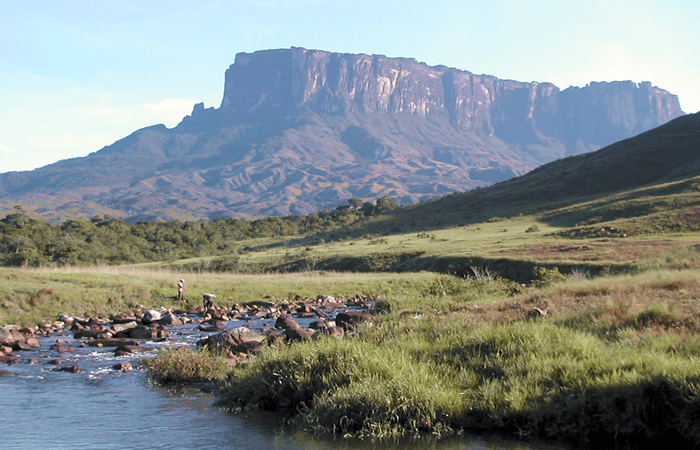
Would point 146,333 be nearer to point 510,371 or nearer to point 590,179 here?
point 510,371

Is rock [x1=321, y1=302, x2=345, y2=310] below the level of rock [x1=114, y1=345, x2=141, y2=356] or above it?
below

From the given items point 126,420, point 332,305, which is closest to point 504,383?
point 126,420

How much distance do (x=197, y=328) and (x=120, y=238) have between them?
7075 centimetres

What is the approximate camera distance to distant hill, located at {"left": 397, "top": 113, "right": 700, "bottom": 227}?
319 feet

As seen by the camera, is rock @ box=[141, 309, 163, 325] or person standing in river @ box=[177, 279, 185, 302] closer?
rock @ box=[141, 309, 163, 325]

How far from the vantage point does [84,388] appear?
1616 centimetres

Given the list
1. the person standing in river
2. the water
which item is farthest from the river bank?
the person standing in river

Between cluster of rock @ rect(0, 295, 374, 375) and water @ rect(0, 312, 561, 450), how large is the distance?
1.74 meters

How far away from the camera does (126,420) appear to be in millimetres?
13359

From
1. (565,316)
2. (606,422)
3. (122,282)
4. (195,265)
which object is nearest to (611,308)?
(565,316)

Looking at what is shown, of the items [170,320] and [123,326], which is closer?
[123,326]

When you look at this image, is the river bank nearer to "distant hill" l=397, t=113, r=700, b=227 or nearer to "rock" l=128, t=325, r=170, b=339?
"rock" l=128, t=325, r=170, b=339

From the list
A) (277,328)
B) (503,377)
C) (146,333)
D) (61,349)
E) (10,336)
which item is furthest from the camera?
(277,328)

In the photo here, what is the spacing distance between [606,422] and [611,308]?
5.69 m
